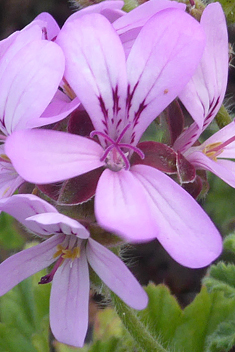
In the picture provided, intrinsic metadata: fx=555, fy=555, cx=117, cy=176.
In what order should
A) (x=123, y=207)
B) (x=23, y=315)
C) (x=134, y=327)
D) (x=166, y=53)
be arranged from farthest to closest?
(x=23, y=315)
(x=134, y=327)
(x=166, y=53)
(x=123, y=207)

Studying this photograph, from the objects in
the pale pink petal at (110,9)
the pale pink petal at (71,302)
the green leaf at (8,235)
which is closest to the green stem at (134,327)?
the pale pink petal at (71,302)

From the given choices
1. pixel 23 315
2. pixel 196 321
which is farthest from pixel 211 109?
pixel 23 315

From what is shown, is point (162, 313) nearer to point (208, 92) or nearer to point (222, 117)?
point (222, 117)

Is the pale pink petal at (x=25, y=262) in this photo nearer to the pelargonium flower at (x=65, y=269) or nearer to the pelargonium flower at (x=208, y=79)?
the pelargonium flower at (x=65, y=269)

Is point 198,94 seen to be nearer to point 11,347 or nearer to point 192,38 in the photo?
point 192,38

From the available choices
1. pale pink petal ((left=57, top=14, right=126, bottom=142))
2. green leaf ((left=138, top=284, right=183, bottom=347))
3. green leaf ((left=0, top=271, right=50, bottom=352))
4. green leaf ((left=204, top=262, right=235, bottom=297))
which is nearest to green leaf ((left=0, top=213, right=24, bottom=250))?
green leaf ((left=0, top=271, right=50, bottom=352))

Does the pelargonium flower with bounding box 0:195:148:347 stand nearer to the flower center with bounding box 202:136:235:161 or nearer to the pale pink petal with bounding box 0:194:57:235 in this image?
the pale pink petal with bounding box 0:194:57:235

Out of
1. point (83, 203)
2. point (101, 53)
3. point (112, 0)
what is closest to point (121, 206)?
point (83, 203)
